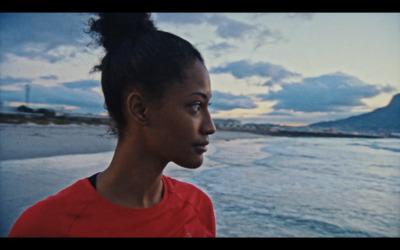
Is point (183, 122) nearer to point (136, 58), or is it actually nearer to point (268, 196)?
point (136, 58)

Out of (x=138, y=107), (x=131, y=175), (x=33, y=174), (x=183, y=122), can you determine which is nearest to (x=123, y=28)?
(x=138, y=107)

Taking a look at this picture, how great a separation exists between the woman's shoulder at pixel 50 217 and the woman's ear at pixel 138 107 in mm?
312

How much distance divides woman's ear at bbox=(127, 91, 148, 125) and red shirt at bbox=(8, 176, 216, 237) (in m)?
0.28

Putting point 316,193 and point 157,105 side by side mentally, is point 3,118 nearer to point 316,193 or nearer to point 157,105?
point 316,193

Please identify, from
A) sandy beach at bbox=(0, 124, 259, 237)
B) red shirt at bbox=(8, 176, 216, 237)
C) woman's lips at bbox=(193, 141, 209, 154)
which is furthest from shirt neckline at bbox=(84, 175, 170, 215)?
sandy beach at bbox=(0, 124, 259, 237)

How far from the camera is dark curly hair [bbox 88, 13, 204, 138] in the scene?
39.7 inches

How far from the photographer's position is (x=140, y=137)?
1054mm

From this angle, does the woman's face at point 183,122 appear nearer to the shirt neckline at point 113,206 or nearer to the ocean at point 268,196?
the shirt neckline at point 113,206

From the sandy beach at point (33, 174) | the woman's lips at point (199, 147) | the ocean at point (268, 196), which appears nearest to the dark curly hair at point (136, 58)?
the woman's lips at point (199, 147)

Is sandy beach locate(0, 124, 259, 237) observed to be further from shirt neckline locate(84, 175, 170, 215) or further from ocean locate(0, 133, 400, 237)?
shirt neckline locate(84, 175, 170, 215)

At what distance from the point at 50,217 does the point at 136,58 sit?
568 millimetres

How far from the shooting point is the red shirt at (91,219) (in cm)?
92

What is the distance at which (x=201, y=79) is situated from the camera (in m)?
1.05

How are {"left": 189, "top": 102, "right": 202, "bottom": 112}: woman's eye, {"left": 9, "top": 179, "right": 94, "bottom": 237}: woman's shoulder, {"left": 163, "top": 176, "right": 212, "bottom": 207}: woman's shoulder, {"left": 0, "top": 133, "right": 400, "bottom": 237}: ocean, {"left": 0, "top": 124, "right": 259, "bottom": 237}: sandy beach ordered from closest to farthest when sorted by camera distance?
{"left": 9, "top": 179, "right": 94, "bottom": 237}: woman's shoulder
{"left": 189, "top": 102, "right": 202, "bottom": 112}: woman's eye
{"left": 163, "top": 176, "right": 212, "bottom": 207}: woman's shoulder
{"left": 0, "top": 124, "right": 259, "bottom": 237}: sandy beach
{"left": 0, "top": 133, "right": 400, "bottom": 237}: ocean
